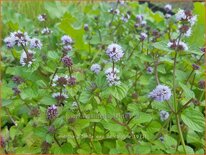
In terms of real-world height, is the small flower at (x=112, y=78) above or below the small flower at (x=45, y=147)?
above

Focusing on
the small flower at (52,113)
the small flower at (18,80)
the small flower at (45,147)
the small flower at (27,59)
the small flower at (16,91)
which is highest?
the small flower at (27,59)

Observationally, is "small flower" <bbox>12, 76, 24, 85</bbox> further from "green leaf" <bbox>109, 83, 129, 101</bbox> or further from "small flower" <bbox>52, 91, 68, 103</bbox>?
"green leaf" <bbox>109, 83, 129, 101</bbox>

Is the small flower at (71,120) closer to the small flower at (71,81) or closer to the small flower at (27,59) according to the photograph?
the small flower at (71,81)

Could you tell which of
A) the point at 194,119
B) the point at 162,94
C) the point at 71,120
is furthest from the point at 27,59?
the point at 194,119

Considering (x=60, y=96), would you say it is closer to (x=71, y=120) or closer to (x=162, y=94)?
(x=71, y=120)

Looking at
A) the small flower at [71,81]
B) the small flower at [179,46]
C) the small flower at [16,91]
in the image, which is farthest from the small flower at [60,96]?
the small flower at [179,46]

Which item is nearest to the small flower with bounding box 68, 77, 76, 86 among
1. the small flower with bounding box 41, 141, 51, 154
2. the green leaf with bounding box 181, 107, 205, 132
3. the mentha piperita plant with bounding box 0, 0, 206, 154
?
the mentha piperita plant with bounding box 0, 0, 206, 154

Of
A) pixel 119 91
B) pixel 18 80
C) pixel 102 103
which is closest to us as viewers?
pixel 119 91

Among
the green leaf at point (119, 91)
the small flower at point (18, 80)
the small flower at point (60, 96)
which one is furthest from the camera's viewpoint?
the small flower at point (18, 80)
